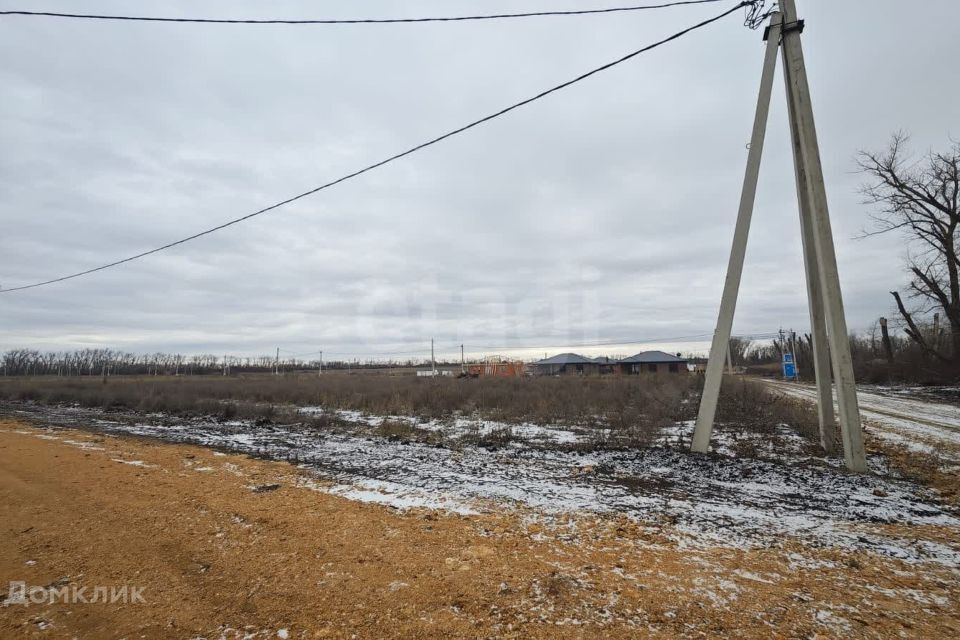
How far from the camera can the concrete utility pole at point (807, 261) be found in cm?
646

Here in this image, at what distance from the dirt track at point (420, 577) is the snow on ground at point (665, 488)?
41 centimetres

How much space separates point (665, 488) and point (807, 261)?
5.50 m

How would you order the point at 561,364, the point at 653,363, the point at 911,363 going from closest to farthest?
the point at 911,363 → the point at 653,363 → the point at 561,364

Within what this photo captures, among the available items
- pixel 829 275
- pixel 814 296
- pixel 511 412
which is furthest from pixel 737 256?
pixel 511 412

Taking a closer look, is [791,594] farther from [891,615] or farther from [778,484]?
[778,484]

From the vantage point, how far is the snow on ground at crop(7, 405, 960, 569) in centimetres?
416

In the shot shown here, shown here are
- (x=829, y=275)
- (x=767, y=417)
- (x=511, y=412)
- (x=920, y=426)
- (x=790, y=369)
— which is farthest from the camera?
(x=790, y=369)

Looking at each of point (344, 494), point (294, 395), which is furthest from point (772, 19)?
point (294, 395)

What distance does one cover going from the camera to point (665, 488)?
5719 millimetres

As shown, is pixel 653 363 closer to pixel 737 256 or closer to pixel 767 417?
pixel 767 417

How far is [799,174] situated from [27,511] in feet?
40.2

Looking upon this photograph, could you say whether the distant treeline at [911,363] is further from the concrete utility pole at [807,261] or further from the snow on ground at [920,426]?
the concrete utility pole at [807,261]

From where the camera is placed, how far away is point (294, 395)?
855 inches

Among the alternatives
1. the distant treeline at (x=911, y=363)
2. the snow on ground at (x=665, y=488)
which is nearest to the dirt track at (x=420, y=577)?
the snow on ground at (x=665, y=488)
